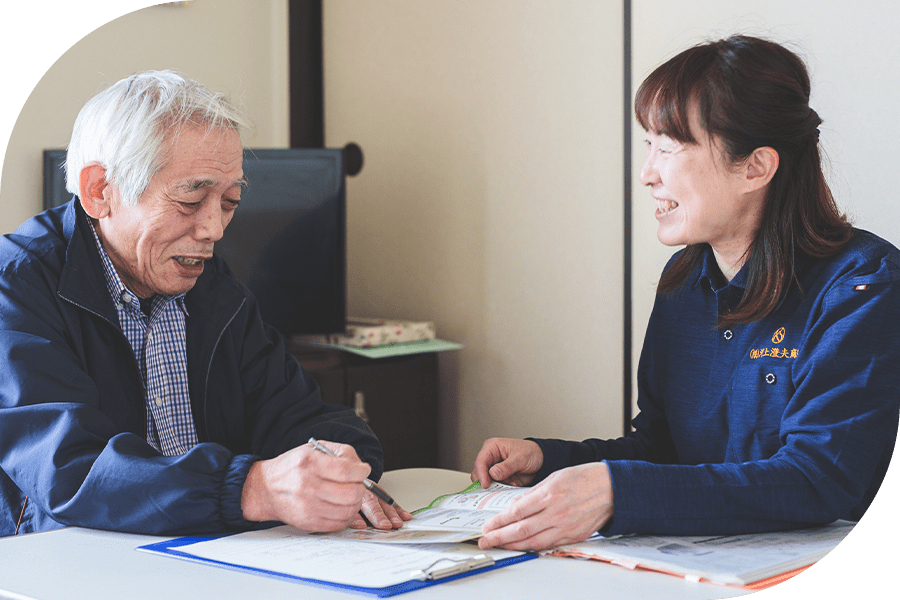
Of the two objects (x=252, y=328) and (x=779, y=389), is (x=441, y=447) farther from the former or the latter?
(x=779, y=389)

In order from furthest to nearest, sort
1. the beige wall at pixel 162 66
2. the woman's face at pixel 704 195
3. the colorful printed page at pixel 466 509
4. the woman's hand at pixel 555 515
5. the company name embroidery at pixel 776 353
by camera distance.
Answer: the beige wall at pixel 162 66 → the woman's face at pixel 704 195 → the company name embroidery at pixel 776 353 → the colorful printed page at pixel 466 509 → the woman's hand at pixel 555 515

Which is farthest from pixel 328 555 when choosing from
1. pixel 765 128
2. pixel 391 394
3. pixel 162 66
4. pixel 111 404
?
pixel 162 66

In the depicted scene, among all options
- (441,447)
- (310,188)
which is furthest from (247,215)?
(441,447)

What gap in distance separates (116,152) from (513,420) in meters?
1.68

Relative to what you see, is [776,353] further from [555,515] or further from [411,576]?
[411,576]

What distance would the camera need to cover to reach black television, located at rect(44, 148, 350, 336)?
2.55m

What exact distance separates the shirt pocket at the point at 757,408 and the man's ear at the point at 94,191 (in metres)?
1.04

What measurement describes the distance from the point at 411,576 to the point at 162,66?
230 centimetres

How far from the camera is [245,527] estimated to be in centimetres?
112

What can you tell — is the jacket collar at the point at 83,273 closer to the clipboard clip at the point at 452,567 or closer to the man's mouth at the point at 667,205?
the clipboard clip at the point at 452,567

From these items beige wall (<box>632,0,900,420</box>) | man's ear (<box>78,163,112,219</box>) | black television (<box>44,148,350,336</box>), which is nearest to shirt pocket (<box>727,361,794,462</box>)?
beige wall (<box>632,0,900,420</box>)

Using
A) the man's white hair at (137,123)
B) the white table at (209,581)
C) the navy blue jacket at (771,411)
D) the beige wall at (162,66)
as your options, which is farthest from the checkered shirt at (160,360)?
the beige wall at (162,66)

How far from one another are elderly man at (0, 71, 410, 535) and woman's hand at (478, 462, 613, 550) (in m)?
0.19

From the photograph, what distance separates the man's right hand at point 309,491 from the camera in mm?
1053
